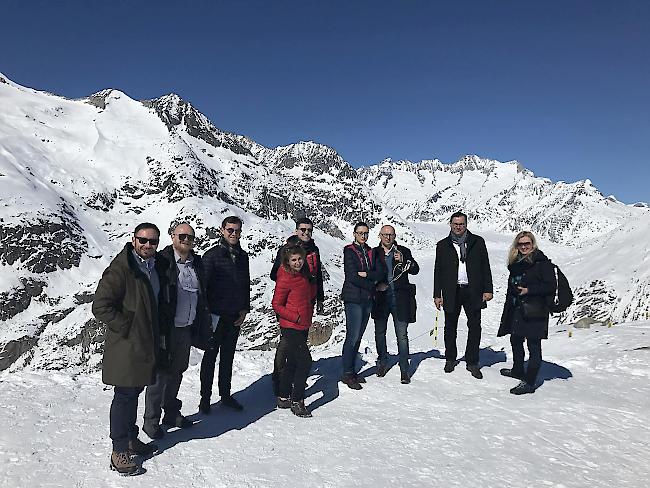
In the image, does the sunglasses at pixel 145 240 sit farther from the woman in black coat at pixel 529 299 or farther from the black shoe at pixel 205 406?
the woman in black coat at pixel 529 299

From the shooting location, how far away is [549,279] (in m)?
7.45

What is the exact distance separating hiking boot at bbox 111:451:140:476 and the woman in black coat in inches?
240

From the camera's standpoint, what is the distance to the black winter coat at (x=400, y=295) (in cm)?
795

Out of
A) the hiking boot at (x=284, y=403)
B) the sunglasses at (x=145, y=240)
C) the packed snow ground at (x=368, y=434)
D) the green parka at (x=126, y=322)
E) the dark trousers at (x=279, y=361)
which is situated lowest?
the packed snow ground at (x=368, y=434)

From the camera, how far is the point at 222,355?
698cm

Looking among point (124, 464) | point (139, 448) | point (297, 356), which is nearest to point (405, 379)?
point (297, 356)

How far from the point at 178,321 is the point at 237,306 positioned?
1.27 m

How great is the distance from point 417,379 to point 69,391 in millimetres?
6138

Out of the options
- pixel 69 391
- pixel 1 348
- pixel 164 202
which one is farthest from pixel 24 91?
pixel 69 391

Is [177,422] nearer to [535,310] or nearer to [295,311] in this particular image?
[295,311]

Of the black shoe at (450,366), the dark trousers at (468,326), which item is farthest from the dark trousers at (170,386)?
the black shoe at (450,366)

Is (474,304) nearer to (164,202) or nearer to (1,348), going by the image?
(1,348)

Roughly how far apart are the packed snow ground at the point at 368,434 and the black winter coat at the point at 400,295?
4.31 feet

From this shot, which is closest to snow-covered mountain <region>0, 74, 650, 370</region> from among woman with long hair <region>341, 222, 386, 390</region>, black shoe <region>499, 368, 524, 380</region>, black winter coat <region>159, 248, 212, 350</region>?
black shoe <region>499, 368, 524, 380</region>
